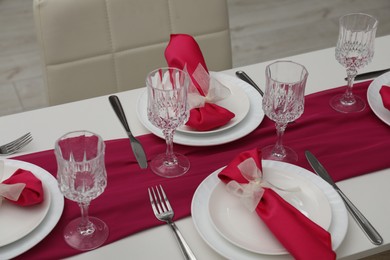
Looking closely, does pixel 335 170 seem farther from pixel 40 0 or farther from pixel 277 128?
pixel 40 0

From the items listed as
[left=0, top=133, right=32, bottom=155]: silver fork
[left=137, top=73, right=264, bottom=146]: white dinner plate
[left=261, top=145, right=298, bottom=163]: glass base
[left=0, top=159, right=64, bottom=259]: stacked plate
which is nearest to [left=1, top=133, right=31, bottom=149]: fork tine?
[left=0, top=133, right=32, bottom=155]: silver fork

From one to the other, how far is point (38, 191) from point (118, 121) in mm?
319

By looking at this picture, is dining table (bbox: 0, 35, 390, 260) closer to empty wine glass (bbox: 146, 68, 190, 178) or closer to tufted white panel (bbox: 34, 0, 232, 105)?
empty wine glass (bbox: 146, 68, 190, 178)

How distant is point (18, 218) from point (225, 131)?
17.9 inches

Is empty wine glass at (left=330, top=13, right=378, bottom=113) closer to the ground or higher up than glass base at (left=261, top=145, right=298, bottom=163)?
higher up

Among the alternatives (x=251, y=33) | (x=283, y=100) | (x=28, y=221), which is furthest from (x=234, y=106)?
(x=251, y=33)

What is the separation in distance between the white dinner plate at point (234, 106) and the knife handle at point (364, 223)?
0.94 ft

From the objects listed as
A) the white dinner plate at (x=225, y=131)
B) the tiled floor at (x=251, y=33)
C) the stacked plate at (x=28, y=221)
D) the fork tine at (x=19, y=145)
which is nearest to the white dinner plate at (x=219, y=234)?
the white dinner plate at (x=225, y=131)

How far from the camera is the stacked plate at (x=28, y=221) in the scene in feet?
3.36

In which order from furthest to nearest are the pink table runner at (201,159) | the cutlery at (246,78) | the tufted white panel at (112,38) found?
the tufted white panel at (112,38)
the cutlery at (246,78)
the pink table runner at (201,159)

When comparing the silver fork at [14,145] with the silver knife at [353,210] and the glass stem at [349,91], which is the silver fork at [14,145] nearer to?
the silver knife at [353,210]

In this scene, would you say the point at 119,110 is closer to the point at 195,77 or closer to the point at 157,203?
the point at 195,77

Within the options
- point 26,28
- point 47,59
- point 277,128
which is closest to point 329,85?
point 277,128

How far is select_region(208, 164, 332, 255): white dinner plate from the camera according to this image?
104 centimetres
